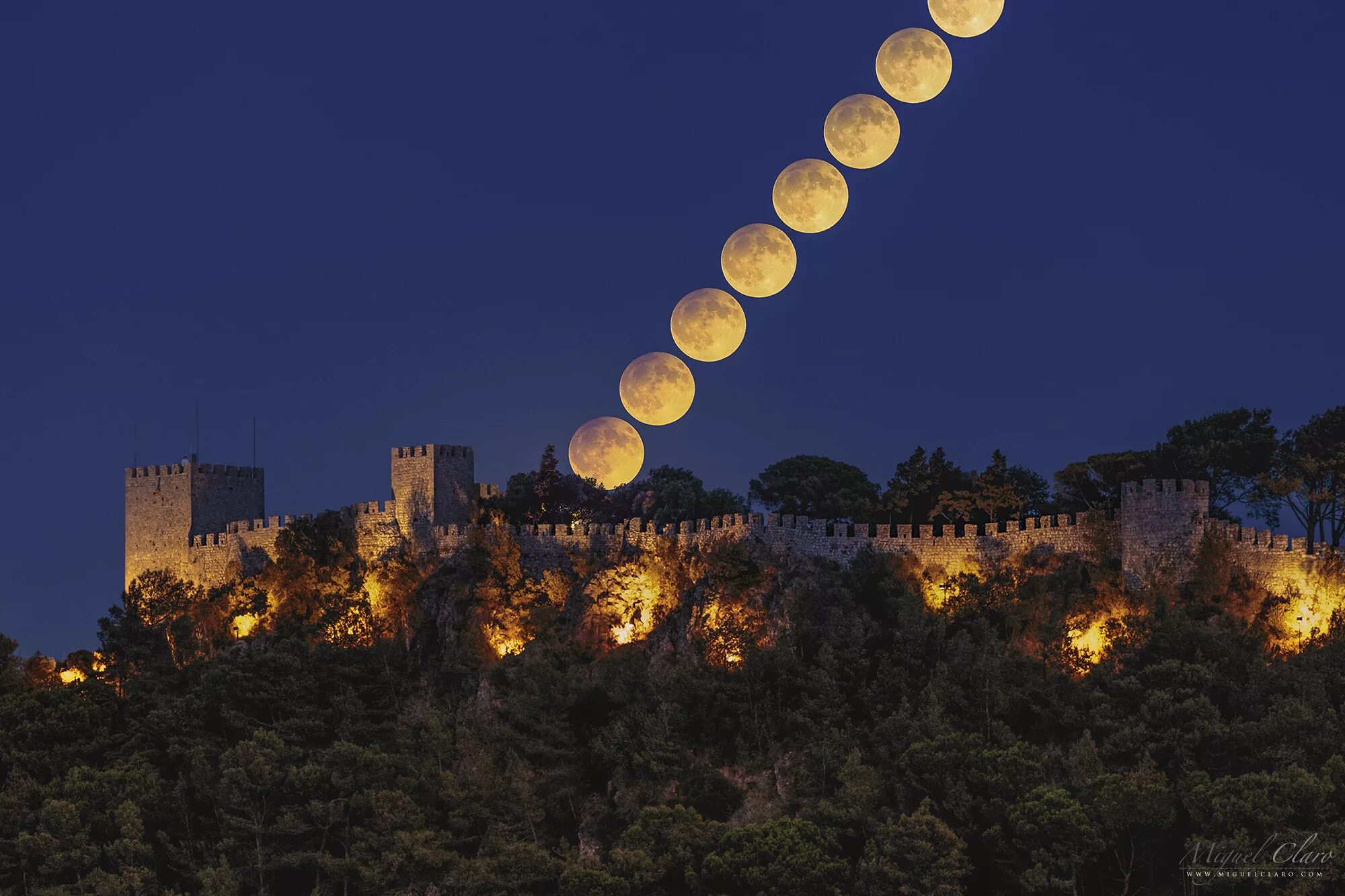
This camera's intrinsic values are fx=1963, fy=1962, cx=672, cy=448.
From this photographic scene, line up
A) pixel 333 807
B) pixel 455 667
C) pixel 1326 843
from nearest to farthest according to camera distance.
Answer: pixel 1326 843 → pixel 333 807 → pixel 455 667

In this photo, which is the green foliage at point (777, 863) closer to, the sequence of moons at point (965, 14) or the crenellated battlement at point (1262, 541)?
the crenellated battlement at point (1262, 541)

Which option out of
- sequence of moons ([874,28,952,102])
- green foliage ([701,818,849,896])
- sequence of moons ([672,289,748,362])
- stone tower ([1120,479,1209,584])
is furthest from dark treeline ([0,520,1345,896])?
sequence of moons ([874,28,952,102])

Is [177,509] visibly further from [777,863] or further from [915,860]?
[915,860]

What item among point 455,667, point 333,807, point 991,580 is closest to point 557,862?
point 333,807

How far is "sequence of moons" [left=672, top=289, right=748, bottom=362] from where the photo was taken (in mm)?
61000

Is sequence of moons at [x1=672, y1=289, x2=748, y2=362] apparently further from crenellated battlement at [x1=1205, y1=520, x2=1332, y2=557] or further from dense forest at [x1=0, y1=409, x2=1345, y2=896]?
crenellated battlement at [x1=1205, y1=520, x2=1332, y2=557]

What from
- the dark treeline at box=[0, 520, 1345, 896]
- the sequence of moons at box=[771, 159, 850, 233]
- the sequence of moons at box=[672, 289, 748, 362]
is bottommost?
the dark treeline at box=[0, 520, 1345, 896]

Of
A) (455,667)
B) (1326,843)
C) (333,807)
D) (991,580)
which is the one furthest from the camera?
(455,667)

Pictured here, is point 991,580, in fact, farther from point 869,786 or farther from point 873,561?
point 869,786

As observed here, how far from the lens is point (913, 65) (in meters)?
57.6

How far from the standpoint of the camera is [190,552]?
226ft

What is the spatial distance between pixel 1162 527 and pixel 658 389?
56.2 ft

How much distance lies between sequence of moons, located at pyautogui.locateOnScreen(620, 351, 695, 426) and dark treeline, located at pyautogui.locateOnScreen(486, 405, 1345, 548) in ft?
12.6

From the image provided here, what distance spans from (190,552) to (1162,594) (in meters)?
33.9
